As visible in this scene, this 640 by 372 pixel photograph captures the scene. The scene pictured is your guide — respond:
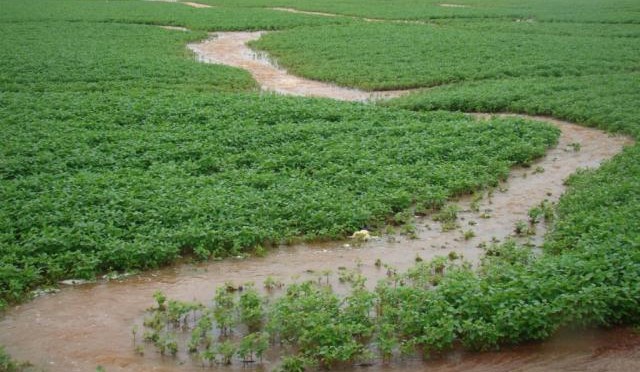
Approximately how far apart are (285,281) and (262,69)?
17672 mm

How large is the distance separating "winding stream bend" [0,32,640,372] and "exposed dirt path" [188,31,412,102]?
8.62 m

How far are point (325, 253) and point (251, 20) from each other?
30.3 m

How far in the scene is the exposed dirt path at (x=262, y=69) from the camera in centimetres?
2278

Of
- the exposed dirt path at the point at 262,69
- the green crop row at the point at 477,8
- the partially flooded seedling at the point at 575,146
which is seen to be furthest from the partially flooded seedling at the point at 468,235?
the green crop row at the point at 477,8

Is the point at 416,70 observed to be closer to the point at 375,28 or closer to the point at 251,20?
the point at 375,28

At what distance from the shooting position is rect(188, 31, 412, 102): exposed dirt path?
22781 mm

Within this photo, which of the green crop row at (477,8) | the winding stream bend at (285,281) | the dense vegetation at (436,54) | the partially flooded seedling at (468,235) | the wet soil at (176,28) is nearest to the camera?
the winding stream bend at (285,281)

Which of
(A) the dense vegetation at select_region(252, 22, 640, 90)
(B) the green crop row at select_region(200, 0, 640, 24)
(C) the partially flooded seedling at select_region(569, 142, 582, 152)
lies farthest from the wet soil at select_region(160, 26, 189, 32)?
(C) the partially flooded seedling at select_region(569, 142, 582, 152)

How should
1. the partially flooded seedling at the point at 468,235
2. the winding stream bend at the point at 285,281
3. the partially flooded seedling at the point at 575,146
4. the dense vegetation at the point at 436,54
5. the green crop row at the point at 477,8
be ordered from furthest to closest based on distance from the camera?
the green crop row at the point at 477,8, the dense vegetation at the point at 436,54, the partially flooded seedling at the point at 575,146, the partially flooded seedling at the point at 468,235, the winding stream bend at the point at 285,281

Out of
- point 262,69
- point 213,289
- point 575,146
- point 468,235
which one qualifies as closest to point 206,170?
point 213,289

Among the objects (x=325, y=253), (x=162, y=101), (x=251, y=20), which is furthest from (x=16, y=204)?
(x=251, y=20)

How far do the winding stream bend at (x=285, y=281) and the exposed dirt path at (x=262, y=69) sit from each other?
28.3 feet

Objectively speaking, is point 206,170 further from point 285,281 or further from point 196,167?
point 285,281

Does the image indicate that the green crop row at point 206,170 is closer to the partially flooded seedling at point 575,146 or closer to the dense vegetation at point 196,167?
the dense vegetation at point 196,167
